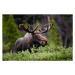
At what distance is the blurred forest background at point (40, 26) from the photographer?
404 inches

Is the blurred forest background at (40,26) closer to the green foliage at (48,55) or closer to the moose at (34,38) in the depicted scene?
the moose at (34,38)

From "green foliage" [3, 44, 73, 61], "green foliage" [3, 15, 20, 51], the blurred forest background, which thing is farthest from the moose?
"green foliage" [3, 15, 20, 51]

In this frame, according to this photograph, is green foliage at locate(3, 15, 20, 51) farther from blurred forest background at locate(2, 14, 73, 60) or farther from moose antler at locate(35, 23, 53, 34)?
moose antler at locate(35, 23, 53, 34)

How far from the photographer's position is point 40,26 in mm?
10617

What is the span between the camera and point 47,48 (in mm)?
4809

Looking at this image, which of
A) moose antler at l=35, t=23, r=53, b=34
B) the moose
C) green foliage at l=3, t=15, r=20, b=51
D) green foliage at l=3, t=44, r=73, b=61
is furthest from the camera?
green foliage at l=3, t=15, r=20, b=51

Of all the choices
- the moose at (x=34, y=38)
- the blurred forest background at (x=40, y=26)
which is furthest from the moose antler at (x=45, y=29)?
the blurred forest background at (x=40, y=26)

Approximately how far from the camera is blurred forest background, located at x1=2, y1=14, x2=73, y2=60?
10.3 m

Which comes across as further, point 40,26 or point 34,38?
point 40,26

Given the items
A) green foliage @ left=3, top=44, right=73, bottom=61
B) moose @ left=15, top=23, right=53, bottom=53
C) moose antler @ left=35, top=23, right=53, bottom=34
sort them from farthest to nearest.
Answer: moose antler @ left=35, top=23, right=53, bottom=34 → moose @ left=15, top=23, right=53, bottom=53 → green foliage @ left=3, top=44, right=73, bottom=61

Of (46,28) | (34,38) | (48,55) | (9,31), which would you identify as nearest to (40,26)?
(9,31)

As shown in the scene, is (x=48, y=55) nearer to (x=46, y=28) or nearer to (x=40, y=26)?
(x=46, y=28)

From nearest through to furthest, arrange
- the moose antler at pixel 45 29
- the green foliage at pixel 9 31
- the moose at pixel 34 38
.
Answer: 1. the moose at pixel 34 38
2. the moose antler at pixel 45 29
3. the green foliage at pixel 9 31
